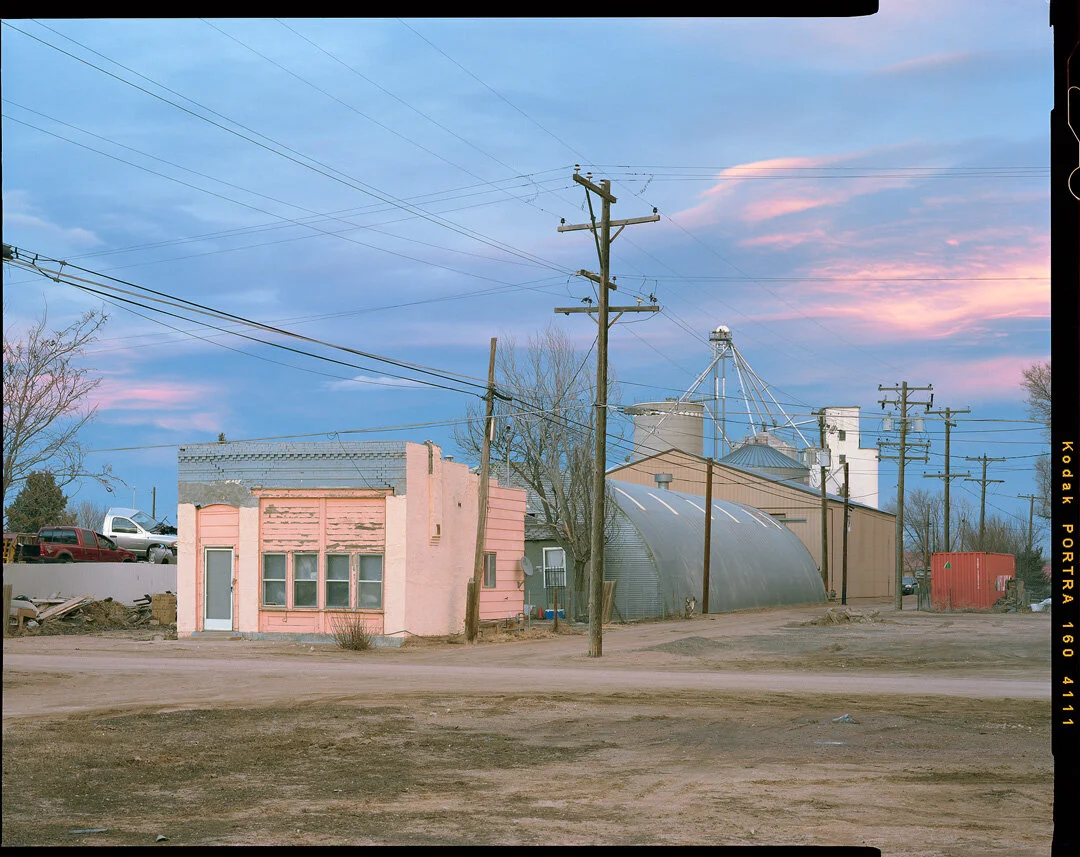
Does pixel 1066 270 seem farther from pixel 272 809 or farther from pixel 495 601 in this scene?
pixel 495 601

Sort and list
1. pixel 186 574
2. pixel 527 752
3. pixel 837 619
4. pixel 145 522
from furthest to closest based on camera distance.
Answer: pixel 145 522 < pixel 837 619 < pixel 186 574 < pixel 527 752

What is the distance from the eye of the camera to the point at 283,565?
34.3 metres

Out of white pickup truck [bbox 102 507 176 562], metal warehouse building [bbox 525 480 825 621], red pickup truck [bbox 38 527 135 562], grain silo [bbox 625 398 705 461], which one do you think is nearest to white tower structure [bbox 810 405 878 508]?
grain silo [bbox 625 398 705 461]

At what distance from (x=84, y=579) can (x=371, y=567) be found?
49.7ft

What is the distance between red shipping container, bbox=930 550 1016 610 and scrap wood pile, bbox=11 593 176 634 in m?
36.1

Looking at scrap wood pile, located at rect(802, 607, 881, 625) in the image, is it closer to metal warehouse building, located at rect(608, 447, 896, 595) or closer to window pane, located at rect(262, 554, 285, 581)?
window pane, located at rect(262, 554, 285, 581)

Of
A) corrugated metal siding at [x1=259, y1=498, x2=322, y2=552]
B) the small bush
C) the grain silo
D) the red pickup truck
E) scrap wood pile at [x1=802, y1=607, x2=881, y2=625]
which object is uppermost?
the grain silo

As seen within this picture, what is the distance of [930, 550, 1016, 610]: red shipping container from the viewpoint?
57156mm

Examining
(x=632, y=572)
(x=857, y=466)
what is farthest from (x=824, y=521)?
(x=857, y=466)

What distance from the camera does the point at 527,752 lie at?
47.0 ft

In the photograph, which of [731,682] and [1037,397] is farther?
[1037,397]

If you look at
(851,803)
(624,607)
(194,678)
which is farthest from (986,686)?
(624,607)

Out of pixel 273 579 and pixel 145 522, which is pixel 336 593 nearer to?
pixel 273 579

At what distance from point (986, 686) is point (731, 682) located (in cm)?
472
